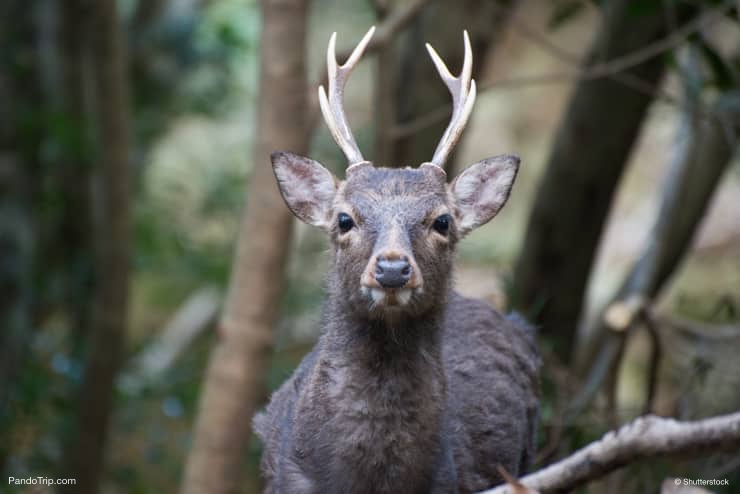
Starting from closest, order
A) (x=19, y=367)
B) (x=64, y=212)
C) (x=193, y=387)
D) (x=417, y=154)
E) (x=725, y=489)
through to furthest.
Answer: (x=725, y=489), (x=417, y=154), (x=19, y=367), (x=64, y=212), (x=193, y=387)

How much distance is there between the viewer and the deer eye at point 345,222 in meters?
3.96

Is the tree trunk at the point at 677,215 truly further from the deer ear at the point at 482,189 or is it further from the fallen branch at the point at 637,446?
the fallen branch at the point at 637,446

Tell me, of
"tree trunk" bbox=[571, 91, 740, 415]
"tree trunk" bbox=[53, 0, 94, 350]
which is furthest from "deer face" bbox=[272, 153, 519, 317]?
"tree trunk" bbox=[53, 0, 94, 350]

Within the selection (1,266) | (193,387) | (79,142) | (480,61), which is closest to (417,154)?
(480,61)

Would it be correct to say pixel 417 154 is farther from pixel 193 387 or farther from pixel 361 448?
pixel 193 387

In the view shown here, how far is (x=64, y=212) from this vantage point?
346 inches

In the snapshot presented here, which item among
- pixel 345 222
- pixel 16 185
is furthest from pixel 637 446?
pixel 16 185

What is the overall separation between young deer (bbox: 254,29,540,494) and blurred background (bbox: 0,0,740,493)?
57cm

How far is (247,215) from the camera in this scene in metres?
5.57

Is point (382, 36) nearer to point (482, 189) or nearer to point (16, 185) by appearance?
point (482, 189)

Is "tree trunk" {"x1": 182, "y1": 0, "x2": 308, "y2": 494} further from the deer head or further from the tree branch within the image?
the deer head

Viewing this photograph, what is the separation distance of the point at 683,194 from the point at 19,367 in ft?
15.5

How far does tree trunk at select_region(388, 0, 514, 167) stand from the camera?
6.70 m

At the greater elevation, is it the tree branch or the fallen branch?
the tree branch
